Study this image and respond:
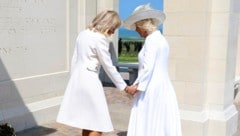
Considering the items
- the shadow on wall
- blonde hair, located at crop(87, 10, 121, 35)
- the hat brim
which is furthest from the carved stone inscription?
the hat brim

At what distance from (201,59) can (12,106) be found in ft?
10.9

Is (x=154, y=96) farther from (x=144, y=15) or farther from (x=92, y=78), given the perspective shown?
(x=144, y=15)

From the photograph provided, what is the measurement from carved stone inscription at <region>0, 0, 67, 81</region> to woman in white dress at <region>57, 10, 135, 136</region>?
102 inches

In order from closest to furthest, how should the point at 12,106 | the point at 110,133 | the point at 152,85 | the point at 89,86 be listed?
the point at 89,86, the point at 152,85, the point at 110,133, the point at 12,106

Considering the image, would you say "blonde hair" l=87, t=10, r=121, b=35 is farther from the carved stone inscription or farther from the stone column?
the carved stone inscription

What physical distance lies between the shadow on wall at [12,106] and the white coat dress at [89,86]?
244 cm

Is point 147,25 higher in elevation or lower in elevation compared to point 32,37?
higher

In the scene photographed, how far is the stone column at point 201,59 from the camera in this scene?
18.6ft

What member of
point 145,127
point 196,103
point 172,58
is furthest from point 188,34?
point 145,127

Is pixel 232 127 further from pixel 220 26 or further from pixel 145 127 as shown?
pixel 145 127

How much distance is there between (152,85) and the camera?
4215 mm

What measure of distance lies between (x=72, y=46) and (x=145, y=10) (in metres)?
3.99

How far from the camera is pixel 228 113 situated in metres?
6.14

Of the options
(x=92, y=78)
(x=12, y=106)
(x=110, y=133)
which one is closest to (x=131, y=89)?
(x=92, y=78)
